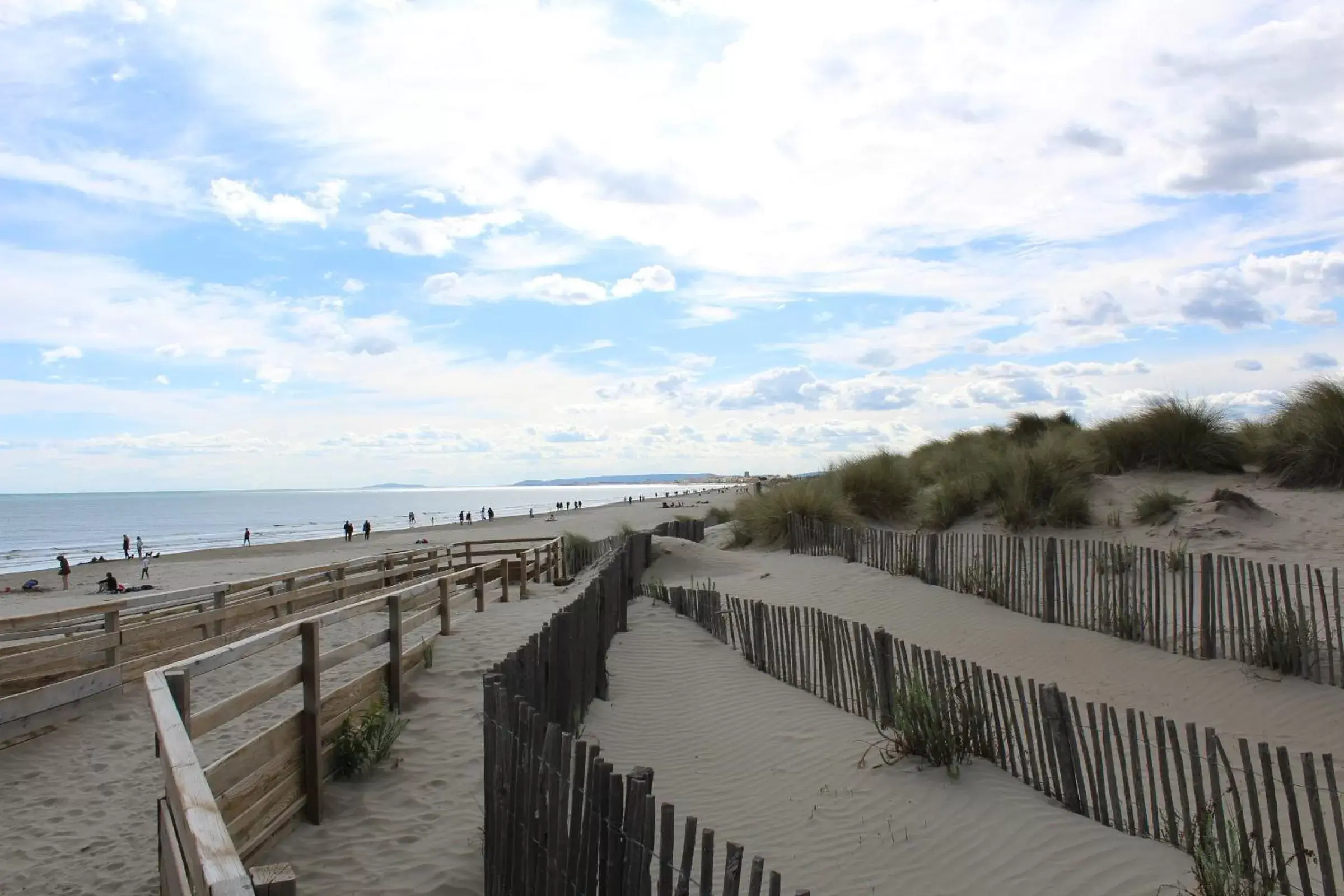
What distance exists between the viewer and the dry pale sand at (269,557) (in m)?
25.3

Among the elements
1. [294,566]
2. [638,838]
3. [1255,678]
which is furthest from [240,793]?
[294,566]

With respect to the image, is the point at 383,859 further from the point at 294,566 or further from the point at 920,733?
the point at 294,566

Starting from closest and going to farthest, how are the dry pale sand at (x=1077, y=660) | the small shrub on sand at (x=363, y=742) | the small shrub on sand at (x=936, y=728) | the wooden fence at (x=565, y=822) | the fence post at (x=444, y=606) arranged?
the wooden fence at (x=565, y=822) → the small shrub on sand at (x=363, y=742) → the small shrub on sand at (x=936, y=728) → the dry pale sand at (x=1077, y=660) → the fence post at (x=444, y=606)

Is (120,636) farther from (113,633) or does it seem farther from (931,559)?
(931,559)

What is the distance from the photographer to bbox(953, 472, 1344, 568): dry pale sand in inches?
513

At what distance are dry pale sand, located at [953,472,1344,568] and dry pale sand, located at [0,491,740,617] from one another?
17220mm

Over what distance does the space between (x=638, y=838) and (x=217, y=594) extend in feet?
29.0

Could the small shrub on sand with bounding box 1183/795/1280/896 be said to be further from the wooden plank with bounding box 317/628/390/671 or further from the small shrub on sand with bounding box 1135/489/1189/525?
the small shrub on sand with bounding box 1135/489/1189/525

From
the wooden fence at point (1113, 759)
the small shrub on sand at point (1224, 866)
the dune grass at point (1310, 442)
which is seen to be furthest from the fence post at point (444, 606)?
the dune grass at point (1310, 442)

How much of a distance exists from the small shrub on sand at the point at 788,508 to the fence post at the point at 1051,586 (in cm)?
854

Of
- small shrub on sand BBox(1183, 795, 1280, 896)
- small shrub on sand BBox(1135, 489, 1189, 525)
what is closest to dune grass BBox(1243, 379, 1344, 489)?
small shrub on sand BBox(1135, 489, 1189, 525)

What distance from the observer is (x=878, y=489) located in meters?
21.9

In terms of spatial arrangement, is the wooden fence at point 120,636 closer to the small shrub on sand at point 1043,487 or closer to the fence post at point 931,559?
the fence post at point 931,559

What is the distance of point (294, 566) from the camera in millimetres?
29484
